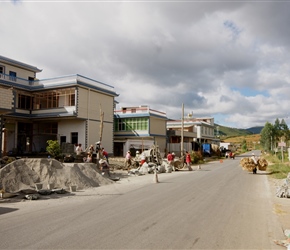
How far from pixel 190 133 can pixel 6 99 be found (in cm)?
4101

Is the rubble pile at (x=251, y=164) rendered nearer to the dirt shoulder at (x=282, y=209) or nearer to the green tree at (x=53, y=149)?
the dirt shoulder at (x=282, y=209)

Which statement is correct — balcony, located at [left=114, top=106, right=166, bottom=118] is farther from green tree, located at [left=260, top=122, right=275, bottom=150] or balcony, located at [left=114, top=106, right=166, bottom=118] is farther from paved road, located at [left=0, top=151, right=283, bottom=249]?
green tree, located at [left=260, top=122, right=275, bottom=150]

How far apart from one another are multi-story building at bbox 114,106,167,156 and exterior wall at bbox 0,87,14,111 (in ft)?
69.6

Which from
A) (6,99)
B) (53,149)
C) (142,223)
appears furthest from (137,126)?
(142,223)

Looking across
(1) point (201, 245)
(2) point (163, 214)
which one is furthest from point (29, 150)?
(1) point (201, 245)

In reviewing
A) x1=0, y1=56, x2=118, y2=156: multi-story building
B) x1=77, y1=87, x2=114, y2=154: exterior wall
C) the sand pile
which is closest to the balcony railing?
x1=0, y1=56, x2=118, y2=156: multi-story building

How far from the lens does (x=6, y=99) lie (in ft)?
67.0

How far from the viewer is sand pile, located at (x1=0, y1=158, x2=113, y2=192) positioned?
13.7 metres

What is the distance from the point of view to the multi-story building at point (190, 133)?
A: 5241 cm

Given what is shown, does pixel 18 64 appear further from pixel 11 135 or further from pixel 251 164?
pixel 251 164

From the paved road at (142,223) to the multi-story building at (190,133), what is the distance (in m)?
38.2

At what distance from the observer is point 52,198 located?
39.9 ft

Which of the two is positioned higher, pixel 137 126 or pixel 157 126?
pixel 157 126

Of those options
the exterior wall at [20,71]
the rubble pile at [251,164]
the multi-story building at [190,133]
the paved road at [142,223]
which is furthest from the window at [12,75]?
the multi-story building at [190,133]
